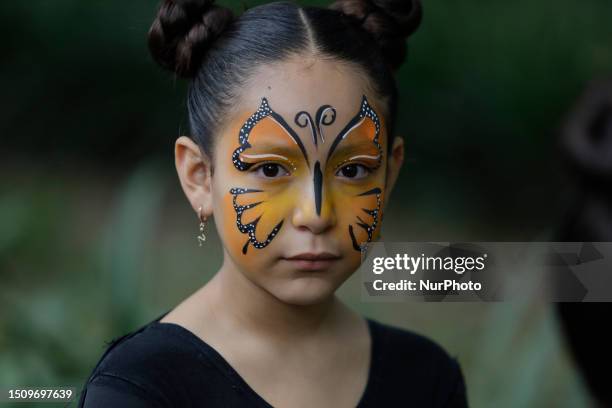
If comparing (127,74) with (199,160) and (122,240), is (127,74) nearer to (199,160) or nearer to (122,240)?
(122,240)

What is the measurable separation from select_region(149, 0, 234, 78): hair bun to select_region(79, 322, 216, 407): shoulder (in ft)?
1.80

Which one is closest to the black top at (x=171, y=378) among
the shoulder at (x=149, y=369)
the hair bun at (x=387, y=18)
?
the shoulder at (x=149, y=369)

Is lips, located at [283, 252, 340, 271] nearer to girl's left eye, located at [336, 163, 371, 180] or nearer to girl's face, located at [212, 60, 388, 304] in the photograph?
girl's face, located at [212, 60, 388, 304]

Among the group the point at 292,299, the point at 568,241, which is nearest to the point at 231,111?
the point at 292,299

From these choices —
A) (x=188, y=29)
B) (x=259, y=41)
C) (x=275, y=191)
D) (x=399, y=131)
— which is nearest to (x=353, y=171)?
(x=275, y=191)

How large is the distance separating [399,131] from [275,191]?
6.93ft

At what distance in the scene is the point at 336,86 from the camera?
1.98 meters

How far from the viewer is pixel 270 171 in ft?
6.45

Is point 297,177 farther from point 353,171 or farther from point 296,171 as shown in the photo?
point 353,171

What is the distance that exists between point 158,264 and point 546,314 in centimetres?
146

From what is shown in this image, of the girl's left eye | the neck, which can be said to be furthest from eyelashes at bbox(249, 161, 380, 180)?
the neck

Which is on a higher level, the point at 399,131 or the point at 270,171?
the point at 270,171

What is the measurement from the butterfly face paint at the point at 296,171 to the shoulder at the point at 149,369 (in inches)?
9.7

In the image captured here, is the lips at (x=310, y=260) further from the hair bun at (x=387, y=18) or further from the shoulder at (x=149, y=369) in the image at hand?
the hair bun at (x=387, y=18)
